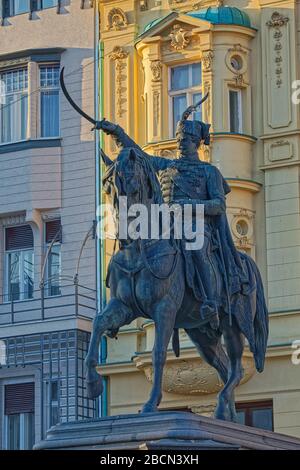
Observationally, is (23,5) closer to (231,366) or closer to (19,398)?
(19,398)

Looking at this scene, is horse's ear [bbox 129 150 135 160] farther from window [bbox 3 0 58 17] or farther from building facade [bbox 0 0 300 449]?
window [bbox 3 0 58 17]

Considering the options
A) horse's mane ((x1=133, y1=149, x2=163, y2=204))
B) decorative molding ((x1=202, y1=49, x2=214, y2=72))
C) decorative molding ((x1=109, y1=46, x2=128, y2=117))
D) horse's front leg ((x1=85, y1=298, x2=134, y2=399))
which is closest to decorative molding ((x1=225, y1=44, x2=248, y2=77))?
decorative molding ((x1=202, y1=49, x2=214, y2=72))

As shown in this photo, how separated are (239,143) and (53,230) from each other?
4.99 meters

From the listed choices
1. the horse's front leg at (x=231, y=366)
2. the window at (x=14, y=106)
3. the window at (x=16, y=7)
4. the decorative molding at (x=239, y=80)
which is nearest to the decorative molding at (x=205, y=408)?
the decorative molding at (x=239, y=80)

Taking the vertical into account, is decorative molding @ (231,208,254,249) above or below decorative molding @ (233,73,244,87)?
below

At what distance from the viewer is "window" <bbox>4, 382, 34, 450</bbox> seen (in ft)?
123

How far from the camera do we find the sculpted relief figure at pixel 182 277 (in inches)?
770

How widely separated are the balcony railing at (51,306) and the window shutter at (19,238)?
4.27 feet

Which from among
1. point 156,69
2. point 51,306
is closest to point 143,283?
point 156,69

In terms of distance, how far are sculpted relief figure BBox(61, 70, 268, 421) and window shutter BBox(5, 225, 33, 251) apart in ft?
57.6

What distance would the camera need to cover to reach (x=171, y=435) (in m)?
18.2

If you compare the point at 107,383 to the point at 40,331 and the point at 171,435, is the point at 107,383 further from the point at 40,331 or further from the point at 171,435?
the point at 171,435

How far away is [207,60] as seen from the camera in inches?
1419

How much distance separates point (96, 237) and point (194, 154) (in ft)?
53.7
